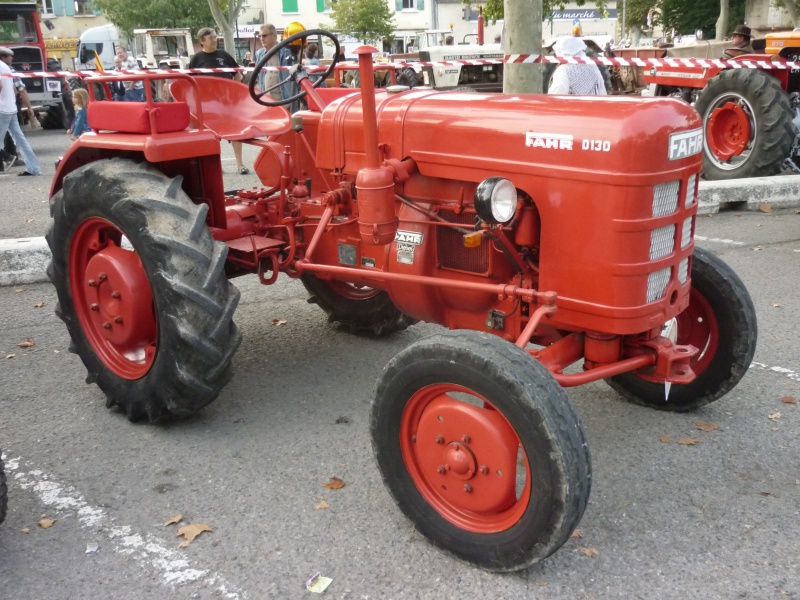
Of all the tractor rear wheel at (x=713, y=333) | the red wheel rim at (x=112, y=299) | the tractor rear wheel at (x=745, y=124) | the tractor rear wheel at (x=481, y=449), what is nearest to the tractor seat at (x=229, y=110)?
the red wheel rim at (x=112, y=299)

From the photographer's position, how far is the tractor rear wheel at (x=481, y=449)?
2.41 m

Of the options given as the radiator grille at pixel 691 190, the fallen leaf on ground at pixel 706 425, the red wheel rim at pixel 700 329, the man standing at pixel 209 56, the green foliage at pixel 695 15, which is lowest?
the fallen leaf on ground at pixel 706 425

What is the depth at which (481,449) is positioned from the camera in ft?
8.59

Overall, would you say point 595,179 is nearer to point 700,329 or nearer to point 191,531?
point 700,329

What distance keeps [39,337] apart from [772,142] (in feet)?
23.7

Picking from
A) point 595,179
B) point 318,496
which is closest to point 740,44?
point 595,179

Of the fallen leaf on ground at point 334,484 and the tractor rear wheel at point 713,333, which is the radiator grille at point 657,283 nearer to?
the tractor rear wheel at point 713,333

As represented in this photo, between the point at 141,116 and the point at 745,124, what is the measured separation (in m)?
7.20

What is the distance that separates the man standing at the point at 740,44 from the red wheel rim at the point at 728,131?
1733 mm

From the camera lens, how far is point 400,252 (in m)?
3.36

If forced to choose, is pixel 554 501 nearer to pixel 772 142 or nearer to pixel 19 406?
pixel 19 406

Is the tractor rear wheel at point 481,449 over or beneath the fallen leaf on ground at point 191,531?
over

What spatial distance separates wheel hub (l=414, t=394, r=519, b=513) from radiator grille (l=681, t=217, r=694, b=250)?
104 cm

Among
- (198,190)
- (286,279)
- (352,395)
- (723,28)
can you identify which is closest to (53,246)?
(198,190)
